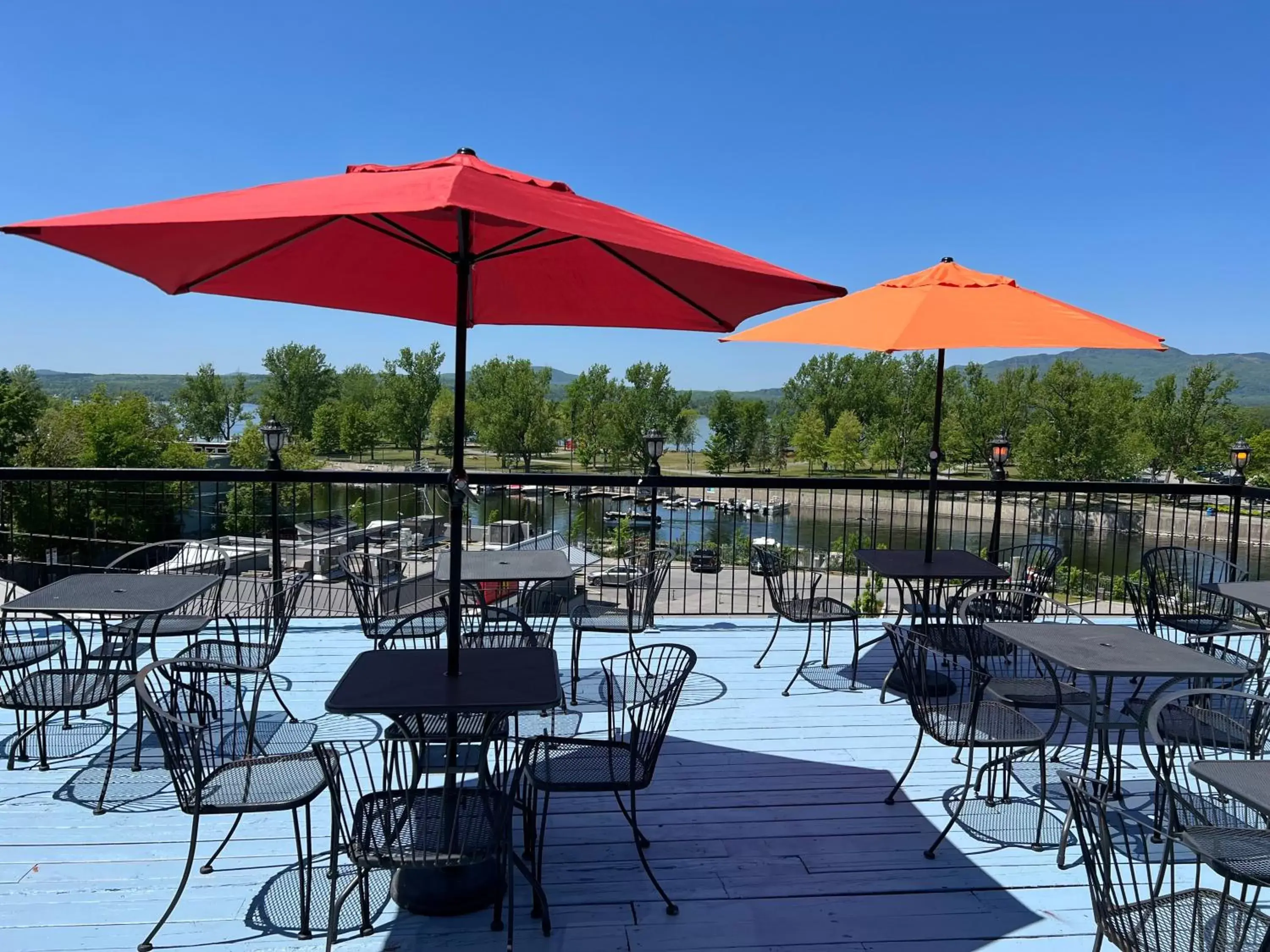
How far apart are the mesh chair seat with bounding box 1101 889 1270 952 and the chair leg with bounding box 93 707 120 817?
10.8 feet

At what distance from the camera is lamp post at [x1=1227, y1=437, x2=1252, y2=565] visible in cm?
583

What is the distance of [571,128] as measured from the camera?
20.8 metres

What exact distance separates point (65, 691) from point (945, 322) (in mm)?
4328

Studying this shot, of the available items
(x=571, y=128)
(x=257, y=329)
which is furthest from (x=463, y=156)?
(x=257, y=329)

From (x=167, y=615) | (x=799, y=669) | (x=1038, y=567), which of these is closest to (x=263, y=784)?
(x=167, y=615)

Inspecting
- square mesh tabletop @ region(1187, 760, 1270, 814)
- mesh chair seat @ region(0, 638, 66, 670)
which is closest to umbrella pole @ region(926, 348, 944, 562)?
square mesh tabletop @ region(1187, 760, 1270, 814)

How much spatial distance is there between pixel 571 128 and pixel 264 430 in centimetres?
1726

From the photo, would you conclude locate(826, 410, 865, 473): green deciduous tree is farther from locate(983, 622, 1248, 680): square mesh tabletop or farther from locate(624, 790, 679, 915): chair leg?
locate(624, 790, 679, 915): chair leg

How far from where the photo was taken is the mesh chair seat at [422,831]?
76.3 inches

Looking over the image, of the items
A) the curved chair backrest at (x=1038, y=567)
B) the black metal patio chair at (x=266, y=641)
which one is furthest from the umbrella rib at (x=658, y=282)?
the curved chair backrest at (x=1038, y=567)

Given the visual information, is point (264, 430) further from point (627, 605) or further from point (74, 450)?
point (74, 450)

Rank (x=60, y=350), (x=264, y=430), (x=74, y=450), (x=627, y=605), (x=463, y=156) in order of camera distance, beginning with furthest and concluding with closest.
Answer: (x=60, y=350) → (x=74, y=450) → (x=264, y=430) → (x=627, y=605) → (x=463, y=156)

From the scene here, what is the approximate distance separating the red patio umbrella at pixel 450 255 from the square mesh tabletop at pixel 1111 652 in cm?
162

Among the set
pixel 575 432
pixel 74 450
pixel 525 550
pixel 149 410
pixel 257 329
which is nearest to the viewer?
pixel 525 550
